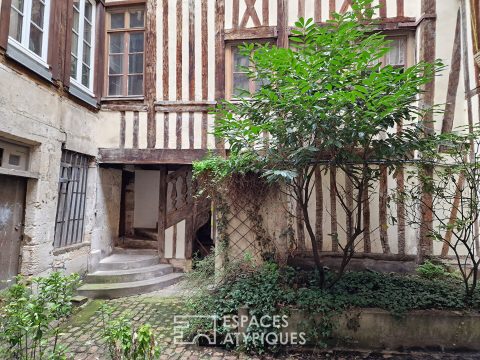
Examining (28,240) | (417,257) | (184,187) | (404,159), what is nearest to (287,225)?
(404,159)

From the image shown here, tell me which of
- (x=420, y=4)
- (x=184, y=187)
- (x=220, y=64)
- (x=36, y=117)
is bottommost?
(x=184, y=187)

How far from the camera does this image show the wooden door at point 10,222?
348 centimetres

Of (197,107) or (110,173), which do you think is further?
(110,173)

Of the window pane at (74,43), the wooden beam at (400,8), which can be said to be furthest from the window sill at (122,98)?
the wooden beam at (400,8)

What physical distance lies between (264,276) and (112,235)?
12.0ft

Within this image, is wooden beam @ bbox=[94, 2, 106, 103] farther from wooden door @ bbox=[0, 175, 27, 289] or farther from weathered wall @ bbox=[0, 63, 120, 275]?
wooden door @ bbox=[0, 175, 27, 289]

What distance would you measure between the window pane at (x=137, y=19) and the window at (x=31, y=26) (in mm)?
1555

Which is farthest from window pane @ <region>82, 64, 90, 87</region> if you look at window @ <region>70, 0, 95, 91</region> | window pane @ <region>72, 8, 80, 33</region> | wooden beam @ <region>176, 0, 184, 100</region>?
wooden beam @ <region>176, 0, 184, 100</region>

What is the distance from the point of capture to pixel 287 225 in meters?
3.55

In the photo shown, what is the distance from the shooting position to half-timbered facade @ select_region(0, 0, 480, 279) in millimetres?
3672

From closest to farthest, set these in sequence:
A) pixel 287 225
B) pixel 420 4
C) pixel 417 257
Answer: pixel 287 225 < pixel 417 257 < pixel 420 4

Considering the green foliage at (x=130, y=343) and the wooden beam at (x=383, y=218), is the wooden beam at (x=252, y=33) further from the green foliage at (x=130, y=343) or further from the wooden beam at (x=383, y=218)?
the green foliage at (x=130, y=343)

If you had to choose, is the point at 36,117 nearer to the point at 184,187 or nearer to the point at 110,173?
the point at 110,173

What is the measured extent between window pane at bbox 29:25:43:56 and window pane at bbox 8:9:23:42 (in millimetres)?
169
